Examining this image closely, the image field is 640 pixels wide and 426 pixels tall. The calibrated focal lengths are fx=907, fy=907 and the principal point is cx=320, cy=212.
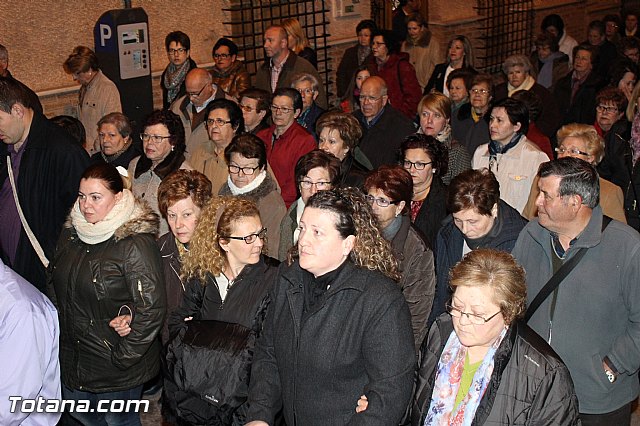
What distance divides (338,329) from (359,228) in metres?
0.45

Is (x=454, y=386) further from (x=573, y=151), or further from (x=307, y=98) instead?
(x=307, y=98)

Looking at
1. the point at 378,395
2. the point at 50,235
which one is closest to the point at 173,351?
the point at 378,395

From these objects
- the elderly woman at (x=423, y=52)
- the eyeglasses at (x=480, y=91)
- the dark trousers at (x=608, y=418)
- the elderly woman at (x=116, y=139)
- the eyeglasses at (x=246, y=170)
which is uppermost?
the elderly woman at (x=423, y=52)

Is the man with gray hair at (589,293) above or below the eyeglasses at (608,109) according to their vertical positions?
below

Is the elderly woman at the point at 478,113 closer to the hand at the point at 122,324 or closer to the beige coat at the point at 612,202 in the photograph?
the beige coat at the point at 612,202

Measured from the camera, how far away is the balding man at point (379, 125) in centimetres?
807

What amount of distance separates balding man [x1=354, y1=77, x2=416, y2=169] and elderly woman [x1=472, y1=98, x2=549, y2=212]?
1.23m

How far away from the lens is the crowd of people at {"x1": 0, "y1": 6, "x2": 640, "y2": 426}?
3.63 meters

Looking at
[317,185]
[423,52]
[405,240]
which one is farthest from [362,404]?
[423,52]

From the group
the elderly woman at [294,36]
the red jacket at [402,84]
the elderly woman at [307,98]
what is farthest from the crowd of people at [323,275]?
the elderly woman at [294,36]

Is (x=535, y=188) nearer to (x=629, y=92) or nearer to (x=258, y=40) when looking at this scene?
(x=629, y=92)

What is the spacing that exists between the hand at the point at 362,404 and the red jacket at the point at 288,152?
360 cm

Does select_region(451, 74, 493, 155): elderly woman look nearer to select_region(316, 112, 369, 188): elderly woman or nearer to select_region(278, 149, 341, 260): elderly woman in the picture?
select_region(316, 112, 369, 188): elderly woman

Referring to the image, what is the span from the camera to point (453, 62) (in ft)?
36.0
